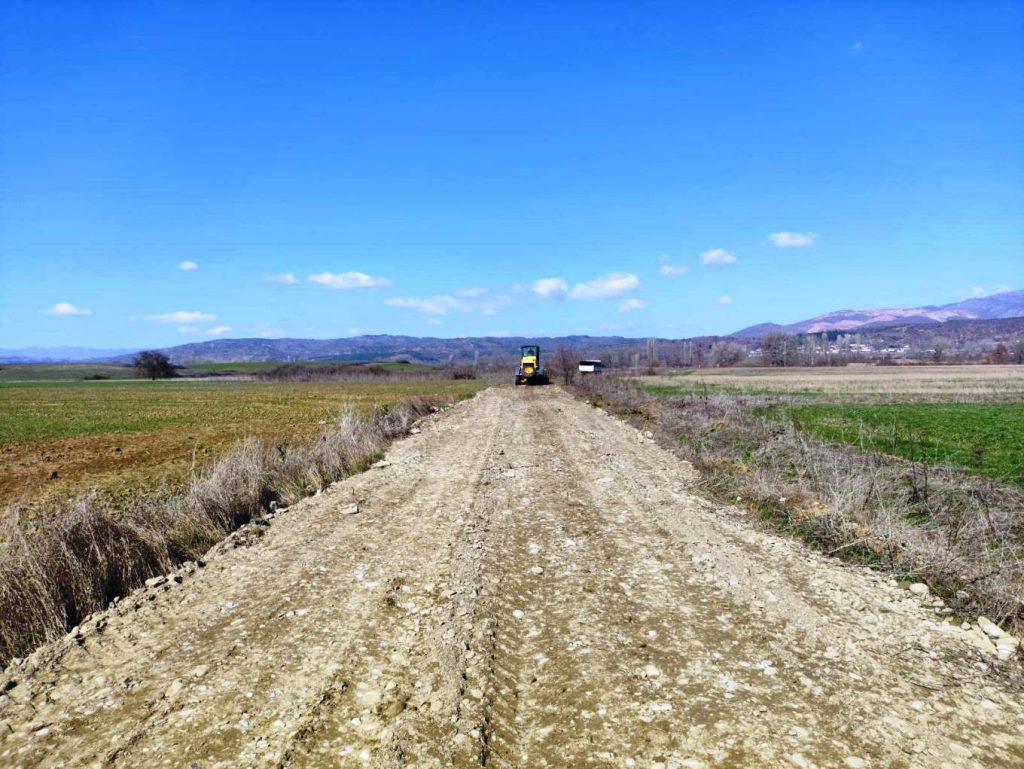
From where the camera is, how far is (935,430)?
20141mm

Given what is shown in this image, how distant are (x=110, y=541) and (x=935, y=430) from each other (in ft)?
76.4

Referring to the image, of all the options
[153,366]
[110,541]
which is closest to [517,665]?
[110,541]

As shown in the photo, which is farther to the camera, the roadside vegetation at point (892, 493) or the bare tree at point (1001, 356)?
the bare tree at point (1001, 356)

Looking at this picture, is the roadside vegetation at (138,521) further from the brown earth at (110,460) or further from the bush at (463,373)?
the bush at (463,373)

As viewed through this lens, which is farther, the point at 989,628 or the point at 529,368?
the point at 529,368

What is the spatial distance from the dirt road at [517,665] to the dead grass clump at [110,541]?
44cm

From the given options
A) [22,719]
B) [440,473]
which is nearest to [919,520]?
[440,473]

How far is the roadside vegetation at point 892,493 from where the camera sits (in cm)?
616

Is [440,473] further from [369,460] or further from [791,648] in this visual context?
[791,648]

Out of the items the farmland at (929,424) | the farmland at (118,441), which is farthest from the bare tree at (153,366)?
the farmland at (929,424)

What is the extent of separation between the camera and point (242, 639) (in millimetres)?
5055

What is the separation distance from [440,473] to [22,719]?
8701 millimetres

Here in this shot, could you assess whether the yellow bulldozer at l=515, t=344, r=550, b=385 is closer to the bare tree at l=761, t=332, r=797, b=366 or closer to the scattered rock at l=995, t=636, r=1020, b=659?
the scattered rock at l=995, t=636, r=1020, b=659

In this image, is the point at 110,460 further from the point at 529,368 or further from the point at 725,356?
the point at 725,356
